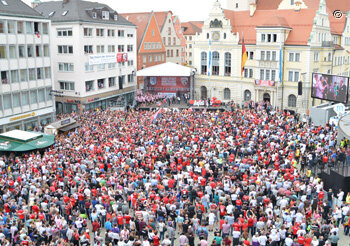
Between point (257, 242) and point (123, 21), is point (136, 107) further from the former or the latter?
point (257, 242)

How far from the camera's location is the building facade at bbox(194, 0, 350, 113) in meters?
54.7

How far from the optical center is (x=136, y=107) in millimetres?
54062

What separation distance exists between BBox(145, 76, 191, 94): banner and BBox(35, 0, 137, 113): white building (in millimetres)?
3858

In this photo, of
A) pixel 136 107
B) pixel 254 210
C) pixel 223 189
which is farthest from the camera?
pixel 136 107

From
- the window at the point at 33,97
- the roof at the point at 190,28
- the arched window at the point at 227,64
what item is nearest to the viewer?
the window at the point at 33,97

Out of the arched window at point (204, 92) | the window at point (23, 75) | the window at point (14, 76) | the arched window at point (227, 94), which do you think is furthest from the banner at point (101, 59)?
the arched window at point (227, 94)

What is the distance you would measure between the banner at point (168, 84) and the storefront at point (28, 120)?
19.7m

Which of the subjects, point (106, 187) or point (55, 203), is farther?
point (106, 187)

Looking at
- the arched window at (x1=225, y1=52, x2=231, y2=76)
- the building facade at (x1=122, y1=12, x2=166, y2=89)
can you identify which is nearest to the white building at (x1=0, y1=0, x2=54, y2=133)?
the building facade at (x1=122, y1=12, x2=166, y2=89)

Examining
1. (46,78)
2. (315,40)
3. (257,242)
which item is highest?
(315,40)

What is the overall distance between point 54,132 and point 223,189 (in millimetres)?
21673

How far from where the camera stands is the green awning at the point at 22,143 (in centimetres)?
3095

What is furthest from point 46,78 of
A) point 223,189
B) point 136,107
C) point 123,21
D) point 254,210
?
point 254,210

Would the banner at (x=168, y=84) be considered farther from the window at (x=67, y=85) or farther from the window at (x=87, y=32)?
the window at (x=67, y=85)
